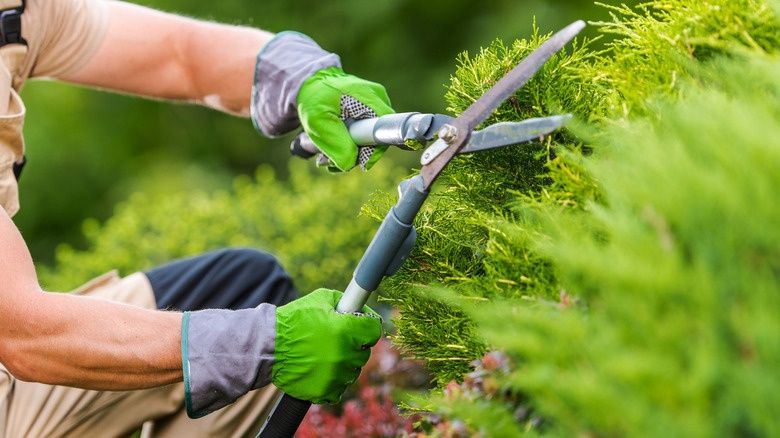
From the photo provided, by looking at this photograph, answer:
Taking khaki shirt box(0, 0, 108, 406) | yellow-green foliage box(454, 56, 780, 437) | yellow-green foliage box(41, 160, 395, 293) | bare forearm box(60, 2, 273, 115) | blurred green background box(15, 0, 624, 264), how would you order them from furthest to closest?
1. blurred green background box(15, 0, 624, 264)
2. yellow-green foliage box(41, 160, 395, 293)
3. bare forearm box(60, 2, 273, 115)
4. khaki shirt box(0, 0, 108, 406)
5. yellow-green foliage box(454, 56, 780, 437)

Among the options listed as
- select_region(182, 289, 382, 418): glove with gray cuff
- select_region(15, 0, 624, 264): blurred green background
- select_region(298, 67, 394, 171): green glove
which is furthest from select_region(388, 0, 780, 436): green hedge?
select_region(15, 0, 624, 264): blurred green background

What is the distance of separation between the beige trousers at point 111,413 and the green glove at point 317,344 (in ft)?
1.46

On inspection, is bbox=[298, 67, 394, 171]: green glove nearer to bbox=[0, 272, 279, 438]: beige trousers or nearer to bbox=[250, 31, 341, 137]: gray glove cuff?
bbox=[250, 31, 341, 137]: gray glove cuff

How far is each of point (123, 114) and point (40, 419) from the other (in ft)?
15.9

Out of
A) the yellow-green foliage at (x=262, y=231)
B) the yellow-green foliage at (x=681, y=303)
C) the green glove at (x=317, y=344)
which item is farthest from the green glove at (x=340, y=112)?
the yellow-green foliage at (x=262, y=231)

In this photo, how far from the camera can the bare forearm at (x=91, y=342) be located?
1509 millimetres

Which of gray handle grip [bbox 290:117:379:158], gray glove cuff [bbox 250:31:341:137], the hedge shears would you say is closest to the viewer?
the hedge shears

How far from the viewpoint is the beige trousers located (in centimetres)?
183

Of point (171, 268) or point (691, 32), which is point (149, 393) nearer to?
point (171, 268)

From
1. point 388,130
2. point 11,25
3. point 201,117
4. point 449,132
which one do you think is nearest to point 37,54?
point 11,25

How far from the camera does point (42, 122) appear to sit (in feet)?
19.9

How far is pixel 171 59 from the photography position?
235 centimetres

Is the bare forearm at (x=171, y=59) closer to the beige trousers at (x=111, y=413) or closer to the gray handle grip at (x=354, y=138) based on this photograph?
the gray handle grip at (x=354, y=138)

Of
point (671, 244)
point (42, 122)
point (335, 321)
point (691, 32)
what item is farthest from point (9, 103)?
point (42, 122)
